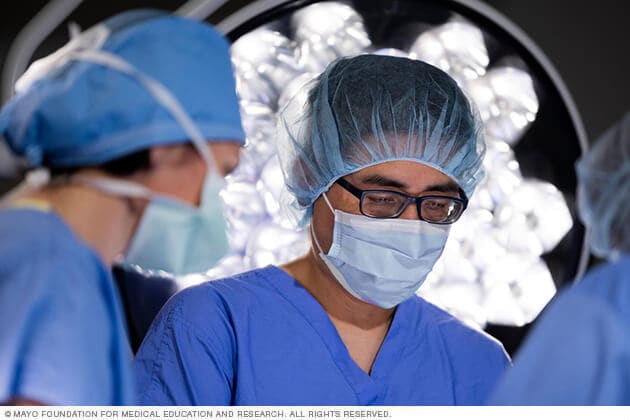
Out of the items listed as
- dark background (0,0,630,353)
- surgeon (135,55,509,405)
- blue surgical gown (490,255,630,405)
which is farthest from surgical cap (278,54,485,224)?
blue surgical gown (490,255,630,405)

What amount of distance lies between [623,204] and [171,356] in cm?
84

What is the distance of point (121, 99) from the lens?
1.17m

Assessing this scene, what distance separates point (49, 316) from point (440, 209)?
2.75ft

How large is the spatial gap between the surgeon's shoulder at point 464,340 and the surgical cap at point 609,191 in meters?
0.63

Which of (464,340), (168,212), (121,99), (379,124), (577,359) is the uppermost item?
(121,99)

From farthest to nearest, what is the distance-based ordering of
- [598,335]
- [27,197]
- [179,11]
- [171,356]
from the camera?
1. [179,11]
2. [171,356]
3. [27,197]
4. [598,335]

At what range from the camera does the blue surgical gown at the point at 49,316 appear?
1.08 m

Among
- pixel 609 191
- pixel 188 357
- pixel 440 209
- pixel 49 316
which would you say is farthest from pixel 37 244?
pixel 440 209

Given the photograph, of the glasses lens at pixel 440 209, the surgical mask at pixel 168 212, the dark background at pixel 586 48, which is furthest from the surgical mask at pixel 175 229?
the dark background at pixel 586 48

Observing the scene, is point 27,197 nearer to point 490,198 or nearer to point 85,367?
point 85,367

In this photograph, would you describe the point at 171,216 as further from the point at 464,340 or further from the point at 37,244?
the point at 464,340

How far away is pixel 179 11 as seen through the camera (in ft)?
6.63

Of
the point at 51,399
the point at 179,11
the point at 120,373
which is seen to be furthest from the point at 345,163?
the point at 51,399

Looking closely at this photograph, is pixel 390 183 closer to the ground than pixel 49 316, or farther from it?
closer to the ground
